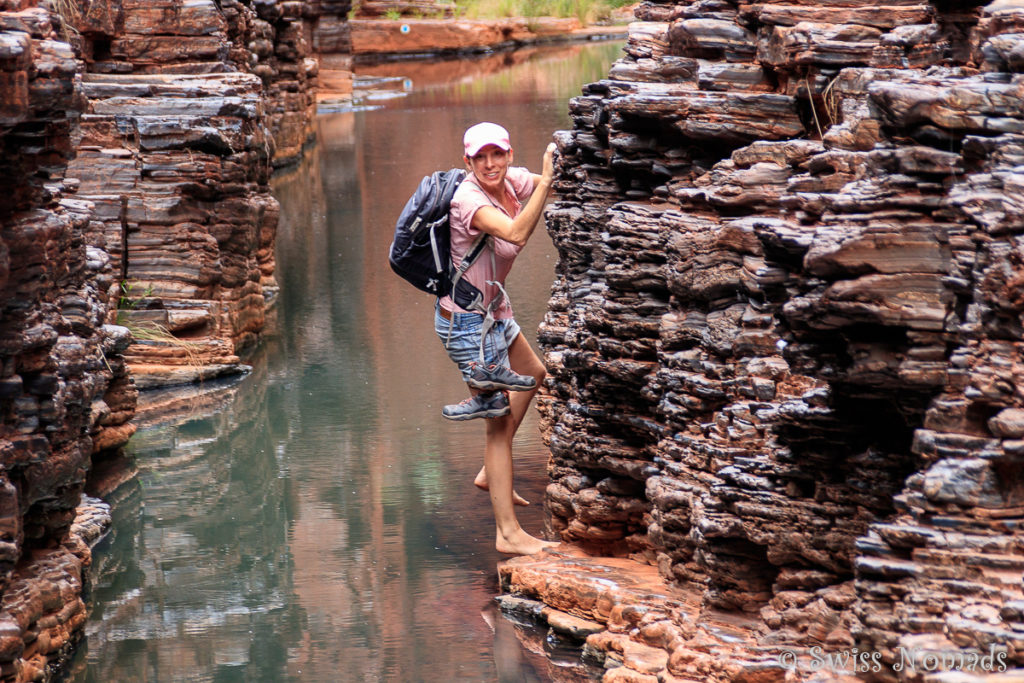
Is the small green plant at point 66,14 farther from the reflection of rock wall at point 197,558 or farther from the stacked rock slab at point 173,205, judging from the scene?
the reflection of rock wall at point 197,558

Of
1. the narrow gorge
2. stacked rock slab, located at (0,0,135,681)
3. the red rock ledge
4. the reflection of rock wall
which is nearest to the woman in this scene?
the narrow gorge

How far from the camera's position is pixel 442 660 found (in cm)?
549

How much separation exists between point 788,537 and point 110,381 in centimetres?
526

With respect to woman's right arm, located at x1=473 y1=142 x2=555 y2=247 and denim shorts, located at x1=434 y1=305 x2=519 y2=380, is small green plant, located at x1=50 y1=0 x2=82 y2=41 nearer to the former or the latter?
woman's right arm, located at x1=473 y1=142 x2=555 y2=247

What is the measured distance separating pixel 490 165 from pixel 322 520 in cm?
238

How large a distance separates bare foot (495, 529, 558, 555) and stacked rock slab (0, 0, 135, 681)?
1.89 metres

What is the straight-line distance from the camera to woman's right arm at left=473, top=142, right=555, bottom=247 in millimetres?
5656

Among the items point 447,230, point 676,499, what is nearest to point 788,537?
point 676,499

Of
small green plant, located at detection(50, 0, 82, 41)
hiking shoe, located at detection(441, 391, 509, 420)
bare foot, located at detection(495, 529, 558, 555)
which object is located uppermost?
small green plant, located at detection(50, 0, 82, 41)

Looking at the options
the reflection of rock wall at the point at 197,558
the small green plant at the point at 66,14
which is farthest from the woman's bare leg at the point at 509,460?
the small green plant at the point at 66,14

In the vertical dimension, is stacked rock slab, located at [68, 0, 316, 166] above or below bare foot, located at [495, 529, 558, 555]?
above

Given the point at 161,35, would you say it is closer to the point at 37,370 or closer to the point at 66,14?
the point at 66,14

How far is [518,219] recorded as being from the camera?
5660mm

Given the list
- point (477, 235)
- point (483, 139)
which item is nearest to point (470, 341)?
point (477, 235)
